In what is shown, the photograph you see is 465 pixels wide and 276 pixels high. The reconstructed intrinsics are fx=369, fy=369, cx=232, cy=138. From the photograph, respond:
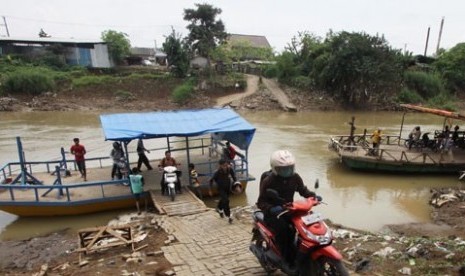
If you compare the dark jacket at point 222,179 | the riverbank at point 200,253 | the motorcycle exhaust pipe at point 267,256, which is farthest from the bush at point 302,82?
the motorcycle exhaust pipe at point 267,256

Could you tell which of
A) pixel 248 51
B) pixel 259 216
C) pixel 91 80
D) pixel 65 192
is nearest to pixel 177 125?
pixel 65 192

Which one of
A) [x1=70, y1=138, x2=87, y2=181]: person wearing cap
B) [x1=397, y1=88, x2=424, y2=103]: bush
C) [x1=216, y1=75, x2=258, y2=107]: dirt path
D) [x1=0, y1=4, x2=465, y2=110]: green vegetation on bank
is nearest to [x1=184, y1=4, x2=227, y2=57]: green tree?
[x1=0, y1=4, x2=465, y2=110]: green vegetation on bank

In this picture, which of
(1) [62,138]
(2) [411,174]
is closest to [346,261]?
(2) [411,174]

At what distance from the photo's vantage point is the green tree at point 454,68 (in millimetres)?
38375

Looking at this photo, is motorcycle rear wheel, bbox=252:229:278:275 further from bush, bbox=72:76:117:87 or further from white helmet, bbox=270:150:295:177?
bush, bbox=72:76:117:87

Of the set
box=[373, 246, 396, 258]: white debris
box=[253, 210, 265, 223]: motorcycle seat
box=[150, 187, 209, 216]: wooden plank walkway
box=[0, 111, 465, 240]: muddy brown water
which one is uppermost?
box=[253, 210, 265, 223]: motorcycle seat

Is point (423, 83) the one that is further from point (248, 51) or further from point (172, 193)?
point (172, 193)

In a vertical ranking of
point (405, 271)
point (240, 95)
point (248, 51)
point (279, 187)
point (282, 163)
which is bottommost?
point (240, 95)

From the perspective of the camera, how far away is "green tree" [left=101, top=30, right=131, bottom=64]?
1752 inches

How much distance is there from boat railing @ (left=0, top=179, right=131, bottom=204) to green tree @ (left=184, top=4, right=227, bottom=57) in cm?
3115

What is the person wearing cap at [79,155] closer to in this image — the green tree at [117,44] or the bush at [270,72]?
the bush at [270,72]

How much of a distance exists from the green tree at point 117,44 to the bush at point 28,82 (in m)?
9.76

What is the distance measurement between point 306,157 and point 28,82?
3006 centimetres

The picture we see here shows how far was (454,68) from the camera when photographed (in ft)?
127
